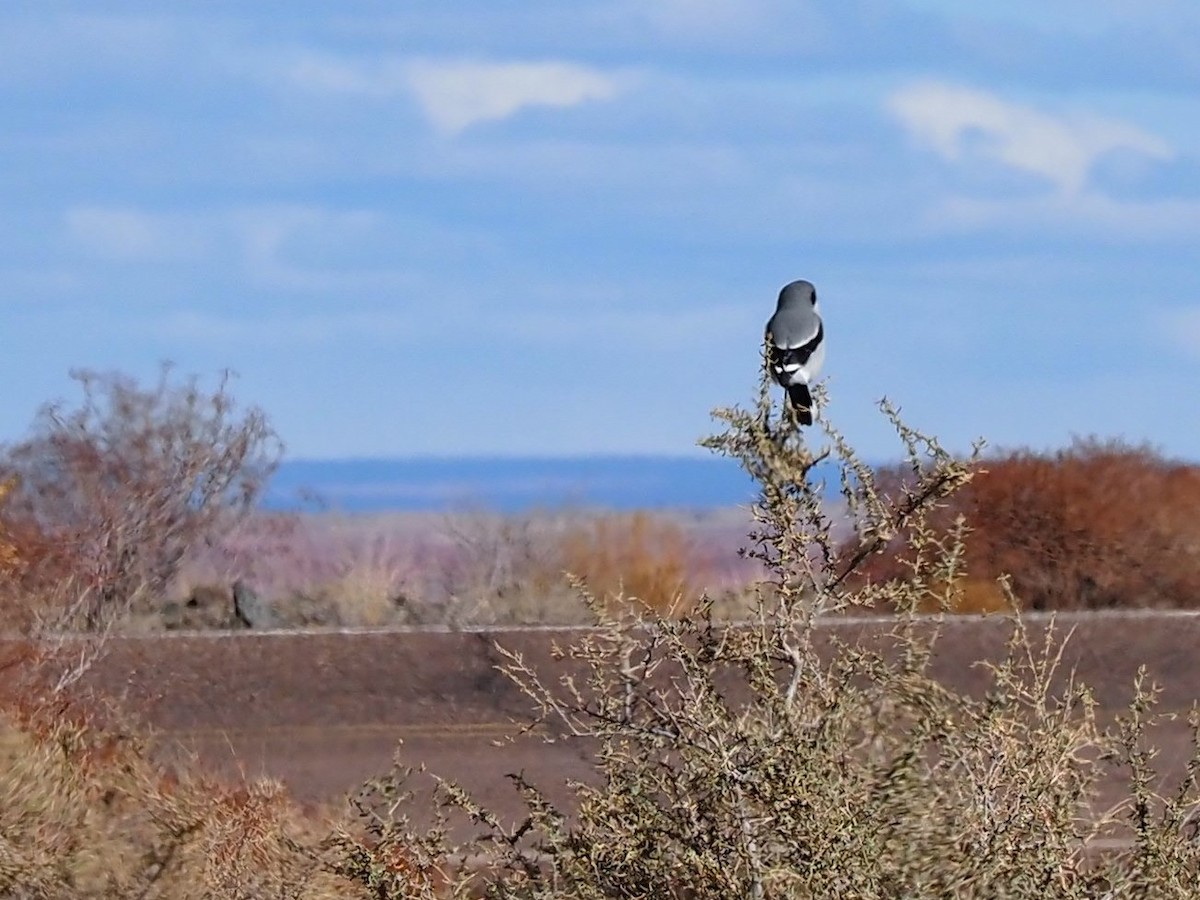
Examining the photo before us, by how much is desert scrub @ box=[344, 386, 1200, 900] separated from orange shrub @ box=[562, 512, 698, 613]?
797 centimetres

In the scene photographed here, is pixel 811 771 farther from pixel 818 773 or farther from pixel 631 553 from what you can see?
pixel 631 553

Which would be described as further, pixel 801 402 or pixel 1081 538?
pixel 1081 538

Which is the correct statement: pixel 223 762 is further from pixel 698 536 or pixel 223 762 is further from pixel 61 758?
pixel 698 536

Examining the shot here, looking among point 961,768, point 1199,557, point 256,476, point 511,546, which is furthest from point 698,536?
point 961,768

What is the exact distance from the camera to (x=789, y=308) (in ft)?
24.7

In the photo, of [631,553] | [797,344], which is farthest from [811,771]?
[631,553]

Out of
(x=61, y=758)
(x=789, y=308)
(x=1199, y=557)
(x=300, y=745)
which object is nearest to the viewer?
(x=61, y=758)

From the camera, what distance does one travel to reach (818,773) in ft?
12.5

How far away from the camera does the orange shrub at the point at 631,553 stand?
1298cm

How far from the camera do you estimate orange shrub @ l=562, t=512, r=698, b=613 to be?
12984 mm

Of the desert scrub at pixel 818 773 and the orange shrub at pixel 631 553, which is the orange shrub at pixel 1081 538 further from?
the desert scrub at pixel 818 773

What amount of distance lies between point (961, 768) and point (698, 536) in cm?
1132

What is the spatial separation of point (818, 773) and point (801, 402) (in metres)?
1.53

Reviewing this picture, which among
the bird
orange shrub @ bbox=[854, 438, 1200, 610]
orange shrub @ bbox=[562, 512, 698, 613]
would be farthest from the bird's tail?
orange shrub @ bbox=[562, 512, 698, 613]
